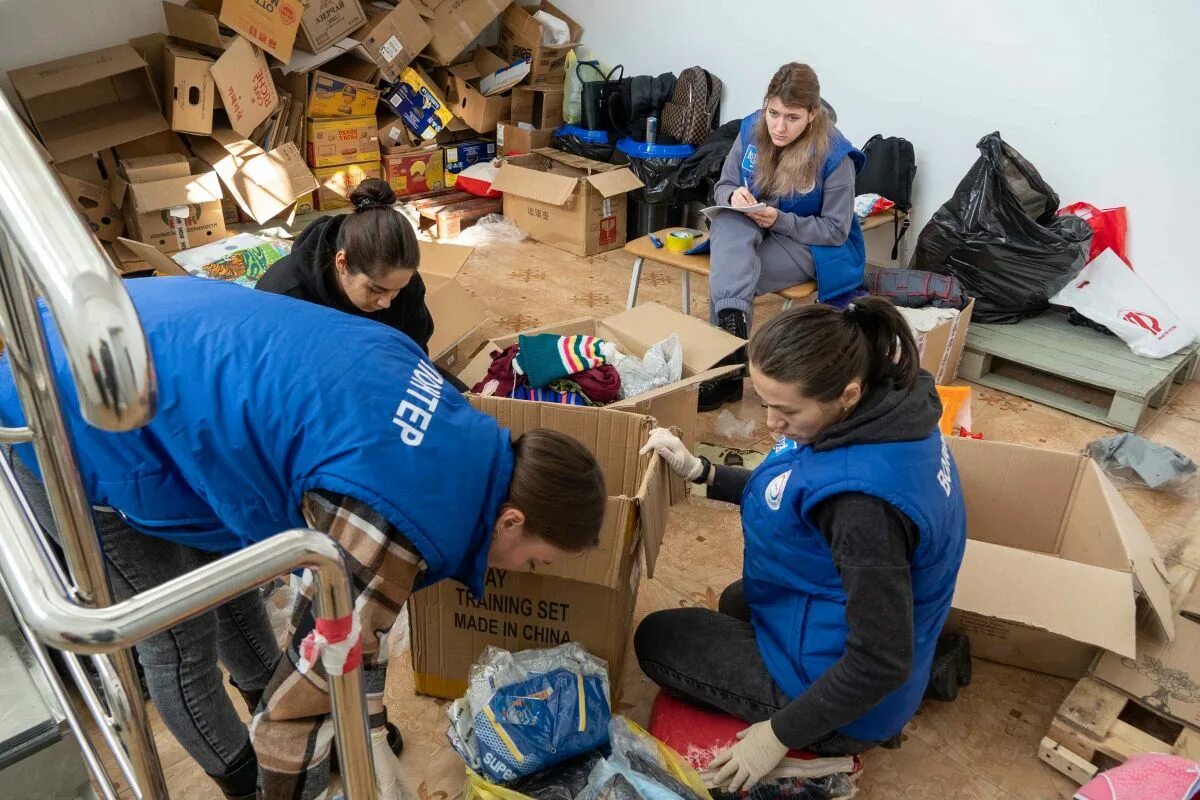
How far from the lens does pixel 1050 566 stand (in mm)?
1769

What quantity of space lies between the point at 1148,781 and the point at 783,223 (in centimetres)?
194

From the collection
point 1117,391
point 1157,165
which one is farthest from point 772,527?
point 1157,165

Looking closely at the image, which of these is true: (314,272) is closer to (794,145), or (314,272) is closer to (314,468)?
(314,468)

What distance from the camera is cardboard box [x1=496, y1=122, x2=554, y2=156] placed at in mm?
4590

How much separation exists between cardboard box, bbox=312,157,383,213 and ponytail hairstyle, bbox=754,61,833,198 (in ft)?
7.01

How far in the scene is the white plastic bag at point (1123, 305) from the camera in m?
3.09

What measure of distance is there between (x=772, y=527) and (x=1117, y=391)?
1.98 m

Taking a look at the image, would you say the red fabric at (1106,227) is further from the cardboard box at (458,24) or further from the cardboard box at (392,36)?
the cardboard box at (392,36)

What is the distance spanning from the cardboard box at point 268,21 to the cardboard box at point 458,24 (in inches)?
30.6

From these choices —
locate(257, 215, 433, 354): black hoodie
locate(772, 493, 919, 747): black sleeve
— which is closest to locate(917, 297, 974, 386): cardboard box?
locate(772, 493, 919, 747): black sleeve

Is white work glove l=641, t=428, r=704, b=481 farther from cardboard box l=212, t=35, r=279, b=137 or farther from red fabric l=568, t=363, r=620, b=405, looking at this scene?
cardboard box l=212, t=35, r=279, b=137

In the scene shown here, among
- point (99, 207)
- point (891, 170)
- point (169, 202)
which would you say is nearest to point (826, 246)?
point (891, 170)

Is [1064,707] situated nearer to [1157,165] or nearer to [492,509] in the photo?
[492,509]

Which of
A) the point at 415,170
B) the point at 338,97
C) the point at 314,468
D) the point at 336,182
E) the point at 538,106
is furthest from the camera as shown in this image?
the point at 538,106
